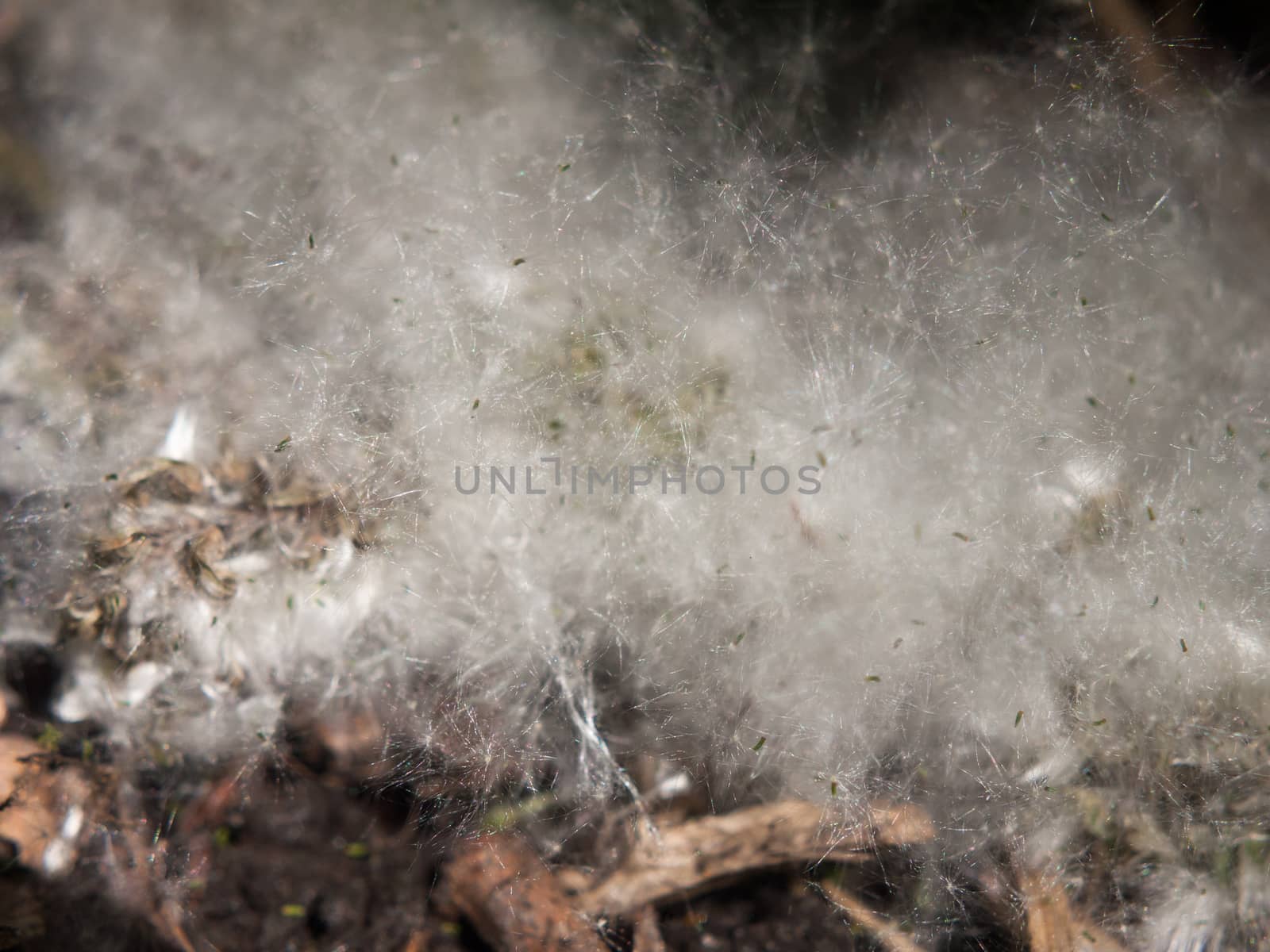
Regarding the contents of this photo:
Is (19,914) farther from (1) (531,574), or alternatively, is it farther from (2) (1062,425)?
(2) (1062,425)

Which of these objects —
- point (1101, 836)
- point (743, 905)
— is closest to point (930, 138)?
point (1101, 836)

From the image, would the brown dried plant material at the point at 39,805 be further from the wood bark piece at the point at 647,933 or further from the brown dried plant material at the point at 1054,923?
the brown dried plant material at the point at 1054,923

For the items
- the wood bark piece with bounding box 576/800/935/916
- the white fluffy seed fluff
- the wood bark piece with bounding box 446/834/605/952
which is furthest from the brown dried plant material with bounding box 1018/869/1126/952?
the wood bark piece with bounding box 446/834/605/952

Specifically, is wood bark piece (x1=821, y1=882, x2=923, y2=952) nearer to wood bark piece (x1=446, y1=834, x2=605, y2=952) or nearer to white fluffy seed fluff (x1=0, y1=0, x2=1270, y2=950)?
white fluffy seed fluff (x1=0, y1=0, x2=1270, y2=950)

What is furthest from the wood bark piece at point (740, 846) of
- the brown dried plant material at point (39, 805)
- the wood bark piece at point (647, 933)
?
the brown dried plant material at point (39, 805)

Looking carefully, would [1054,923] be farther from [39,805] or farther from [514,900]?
[39,805]
